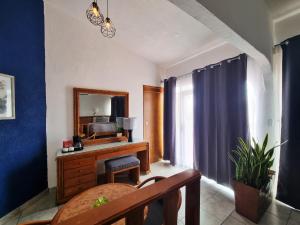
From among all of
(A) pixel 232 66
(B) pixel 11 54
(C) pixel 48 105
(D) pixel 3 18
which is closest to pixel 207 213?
(A) pixel 232 66

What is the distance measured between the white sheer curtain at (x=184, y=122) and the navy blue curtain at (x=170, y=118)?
0.32 feet

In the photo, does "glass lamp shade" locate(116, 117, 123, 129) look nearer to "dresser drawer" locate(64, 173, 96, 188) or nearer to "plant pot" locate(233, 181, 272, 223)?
"dresser drawer" locate(64, 173, 96, 188)

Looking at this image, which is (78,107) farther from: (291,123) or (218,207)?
(291,123)

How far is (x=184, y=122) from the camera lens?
343 cm

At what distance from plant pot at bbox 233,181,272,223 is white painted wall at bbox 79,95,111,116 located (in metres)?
2.55

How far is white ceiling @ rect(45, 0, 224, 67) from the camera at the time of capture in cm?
206

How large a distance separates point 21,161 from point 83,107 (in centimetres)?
120

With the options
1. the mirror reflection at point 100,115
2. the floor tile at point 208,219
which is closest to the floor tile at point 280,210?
the floor tile at point 208,219

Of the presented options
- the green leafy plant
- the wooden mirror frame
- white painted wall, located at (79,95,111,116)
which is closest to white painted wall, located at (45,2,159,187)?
the wooden mirror frame

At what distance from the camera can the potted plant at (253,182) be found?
179 centimetres

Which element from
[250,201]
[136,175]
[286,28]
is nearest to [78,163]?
[136,175]

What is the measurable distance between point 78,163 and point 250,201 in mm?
2428

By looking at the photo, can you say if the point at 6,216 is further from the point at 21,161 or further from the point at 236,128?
the point at 236,128

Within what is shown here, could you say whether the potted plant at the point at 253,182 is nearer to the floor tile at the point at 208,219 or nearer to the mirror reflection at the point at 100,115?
the floor tile at the point at 208,219
